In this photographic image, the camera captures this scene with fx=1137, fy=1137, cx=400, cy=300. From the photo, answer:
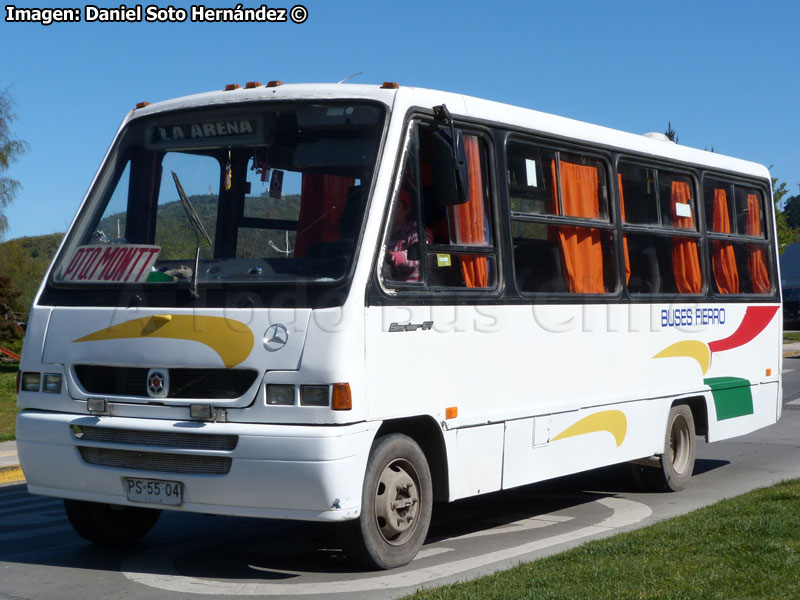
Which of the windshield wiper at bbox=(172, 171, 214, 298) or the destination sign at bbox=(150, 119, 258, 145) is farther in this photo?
the destination sign at bbox=(150, 119, 258, 145)

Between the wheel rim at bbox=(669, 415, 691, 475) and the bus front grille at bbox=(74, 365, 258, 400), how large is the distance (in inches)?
211

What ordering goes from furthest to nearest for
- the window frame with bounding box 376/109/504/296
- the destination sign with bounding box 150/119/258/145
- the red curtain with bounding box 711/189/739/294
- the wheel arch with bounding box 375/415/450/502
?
the red curtain with bounding box 711/189/739/294
the destination sign with bounding box 150/119/258/145
the wheel arch with bounding box 375/415/450/502
the window frame with bounding box 376/109/504/296

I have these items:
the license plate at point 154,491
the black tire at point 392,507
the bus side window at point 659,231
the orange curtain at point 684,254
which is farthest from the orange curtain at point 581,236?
the license plate at point 154,491

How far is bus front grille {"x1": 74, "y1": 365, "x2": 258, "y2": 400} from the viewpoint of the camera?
6695 mm

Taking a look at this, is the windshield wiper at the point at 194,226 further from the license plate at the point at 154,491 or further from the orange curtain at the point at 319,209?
the license plate at the point at 154,491

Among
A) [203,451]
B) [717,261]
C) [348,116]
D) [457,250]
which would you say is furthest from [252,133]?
[717,261]

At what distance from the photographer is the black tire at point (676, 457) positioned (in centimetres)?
1052

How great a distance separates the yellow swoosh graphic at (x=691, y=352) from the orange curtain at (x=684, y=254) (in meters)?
0.50

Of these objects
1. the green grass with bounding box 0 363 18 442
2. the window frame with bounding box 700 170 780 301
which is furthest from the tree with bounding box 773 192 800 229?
the window frame with bounding box 700 170 780 301

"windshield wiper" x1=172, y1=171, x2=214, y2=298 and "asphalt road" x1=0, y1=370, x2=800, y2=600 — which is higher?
"windshield wiper" x1=172, y1=171, x2=214, y2=298

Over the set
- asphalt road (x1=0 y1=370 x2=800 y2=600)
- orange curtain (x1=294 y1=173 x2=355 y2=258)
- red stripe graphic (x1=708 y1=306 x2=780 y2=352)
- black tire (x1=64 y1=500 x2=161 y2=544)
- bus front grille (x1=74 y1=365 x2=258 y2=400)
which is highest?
orange curtain (x1=294 y1=173 x2=355 y2=258)

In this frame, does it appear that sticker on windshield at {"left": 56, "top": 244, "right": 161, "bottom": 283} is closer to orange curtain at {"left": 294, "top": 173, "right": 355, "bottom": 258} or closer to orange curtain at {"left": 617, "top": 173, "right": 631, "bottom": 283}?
orange curtain at {"left": 294, "top": 173, "right": 355, "bottom": 258}

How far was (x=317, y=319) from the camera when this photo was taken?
6.55 metres

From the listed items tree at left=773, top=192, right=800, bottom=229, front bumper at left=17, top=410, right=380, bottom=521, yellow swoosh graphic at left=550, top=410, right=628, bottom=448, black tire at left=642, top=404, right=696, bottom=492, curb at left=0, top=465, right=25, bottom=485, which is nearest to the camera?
front bumper at left=17, top=410, right=380, bottom=521
